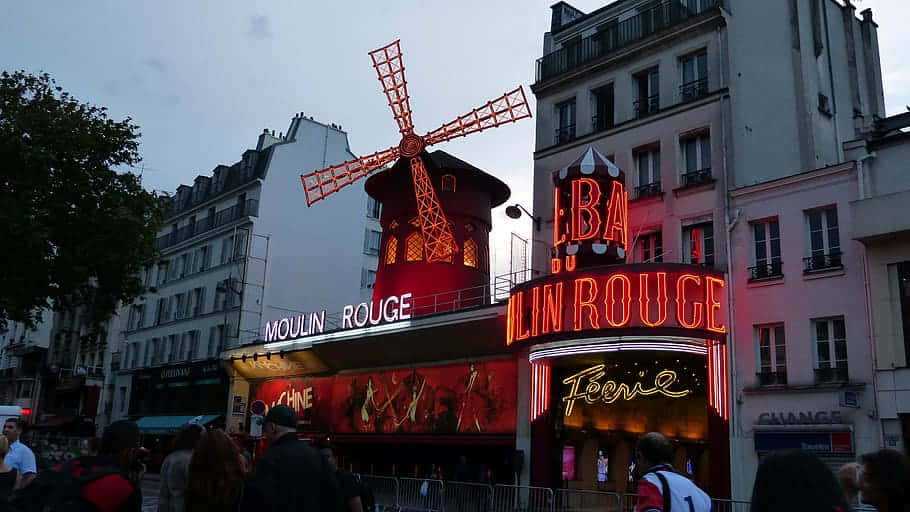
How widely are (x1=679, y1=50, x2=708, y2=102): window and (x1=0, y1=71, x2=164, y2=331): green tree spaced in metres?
11.9

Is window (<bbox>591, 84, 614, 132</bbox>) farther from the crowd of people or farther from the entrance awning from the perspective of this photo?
the entrance awning

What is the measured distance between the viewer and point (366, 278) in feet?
118

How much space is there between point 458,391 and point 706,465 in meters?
6.52

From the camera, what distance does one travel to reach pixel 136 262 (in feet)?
60.5

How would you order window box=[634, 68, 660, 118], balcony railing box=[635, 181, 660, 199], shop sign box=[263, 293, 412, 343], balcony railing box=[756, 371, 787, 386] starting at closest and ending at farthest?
balcony railing box=[756, 371, 787, 386]
balcony railing box=[635, 181, 660, 199]
window box=[634, 68, 660, 118]
shop sign box=[263, 293, 412, 343]

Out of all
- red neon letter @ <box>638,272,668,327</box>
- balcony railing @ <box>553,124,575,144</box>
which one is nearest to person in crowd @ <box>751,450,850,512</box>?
red neon letter @ <box>638,272,668,327</box>

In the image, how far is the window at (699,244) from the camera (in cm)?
1683

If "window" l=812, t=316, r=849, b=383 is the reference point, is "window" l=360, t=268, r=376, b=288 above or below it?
above

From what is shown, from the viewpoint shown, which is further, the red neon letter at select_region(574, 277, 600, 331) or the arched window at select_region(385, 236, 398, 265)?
the arched window at select_region(385, 236, 398, 265)

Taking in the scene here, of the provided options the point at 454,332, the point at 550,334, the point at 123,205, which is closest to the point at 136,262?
the point at 123,205

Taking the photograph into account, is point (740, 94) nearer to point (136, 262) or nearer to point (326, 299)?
point (136, 262)

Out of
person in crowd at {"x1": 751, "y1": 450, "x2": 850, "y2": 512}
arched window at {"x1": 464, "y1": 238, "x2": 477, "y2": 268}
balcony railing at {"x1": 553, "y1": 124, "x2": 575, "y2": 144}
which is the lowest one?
person in crowd at {"x1": 751, "y1": 450, "x2": 850, "y2": 512}

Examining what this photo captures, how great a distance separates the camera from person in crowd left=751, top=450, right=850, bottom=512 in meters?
3.20

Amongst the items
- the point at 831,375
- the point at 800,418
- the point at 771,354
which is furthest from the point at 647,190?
the point at 800,418
